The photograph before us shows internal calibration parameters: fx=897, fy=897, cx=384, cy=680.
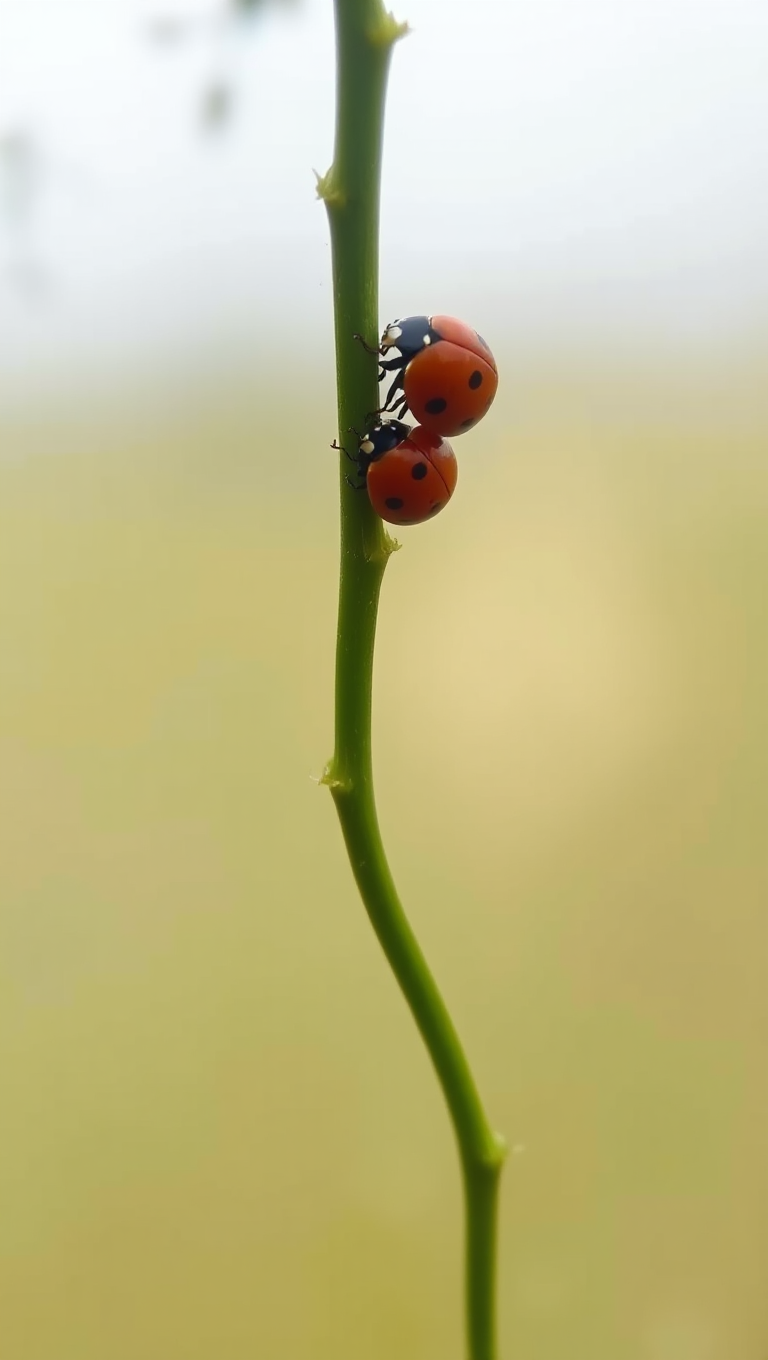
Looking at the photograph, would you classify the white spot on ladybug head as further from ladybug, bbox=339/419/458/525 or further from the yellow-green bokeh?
the yellow-green bokeh

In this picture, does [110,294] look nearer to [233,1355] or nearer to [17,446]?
[17,446]

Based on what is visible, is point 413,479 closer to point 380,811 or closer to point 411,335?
point 411,335

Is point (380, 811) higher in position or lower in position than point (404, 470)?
lower

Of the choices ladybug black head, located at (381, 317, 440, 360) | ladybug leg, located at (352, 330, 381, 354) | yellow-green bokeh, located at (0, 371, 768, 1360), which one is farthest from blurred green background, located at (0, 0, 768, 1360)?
ladybug leg, located at (352, 330, 381, 354)

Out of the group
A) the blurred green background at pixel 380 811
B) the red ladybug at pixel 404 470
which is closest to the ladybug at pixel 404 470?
the red ladybug at pixel 404 470

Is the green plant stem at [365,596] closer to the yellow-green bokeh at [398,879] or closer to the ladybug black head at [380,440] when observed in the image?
the ladybug black head at [380,440]

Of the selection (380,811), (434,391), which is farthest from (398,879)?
(434,391)
